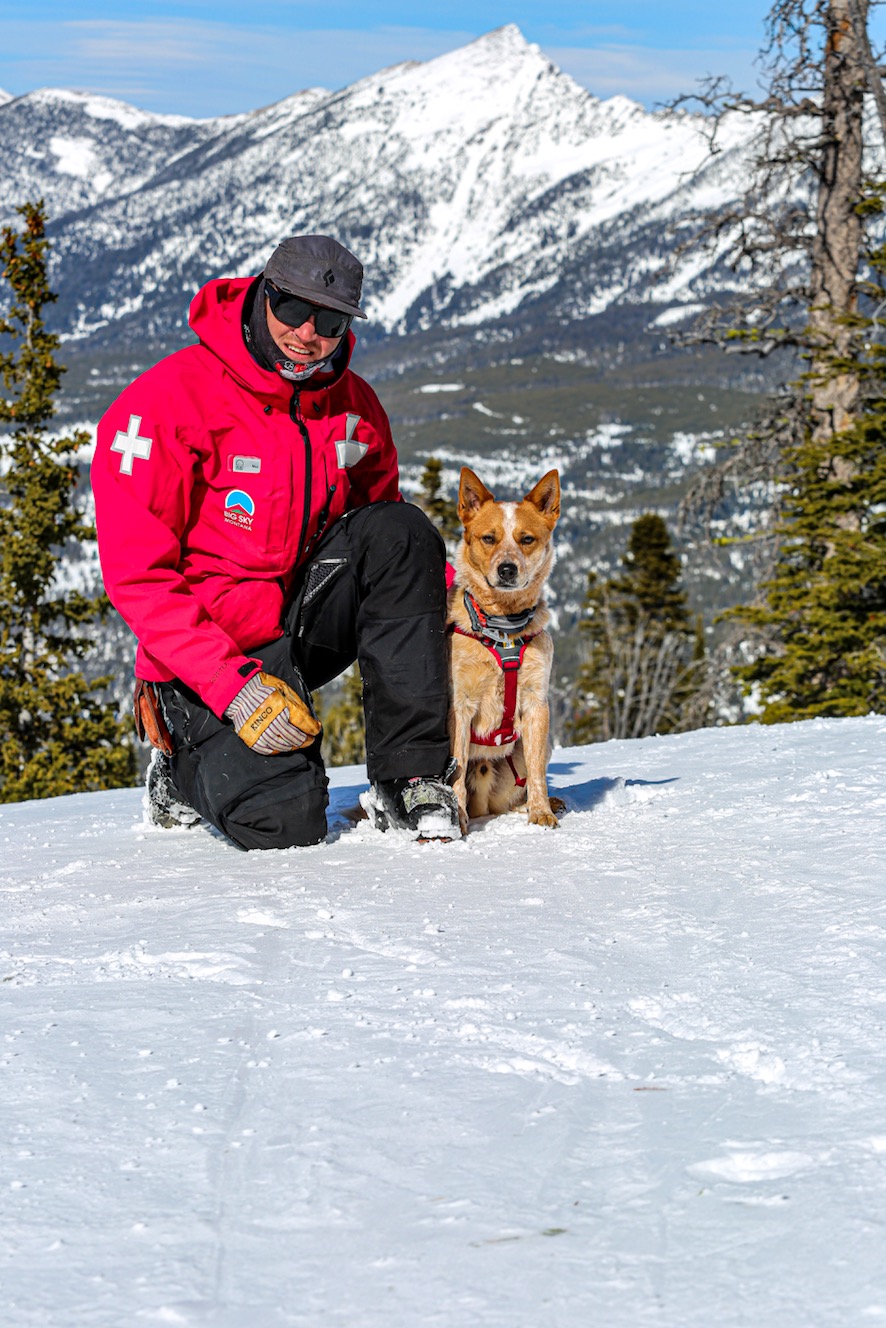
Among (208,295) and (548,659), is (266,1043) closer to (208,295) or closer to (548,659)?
(548,659)

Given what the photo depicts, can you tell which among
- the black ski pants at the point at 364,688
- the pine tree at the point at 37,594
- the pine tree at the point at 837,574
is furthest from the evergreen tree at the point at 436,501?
the black ski pants at the point at 364,688

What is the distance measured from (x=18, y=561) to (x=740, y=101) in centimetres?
1289

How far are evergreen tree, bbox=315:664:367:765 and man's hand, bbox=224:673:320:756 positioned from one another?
27621 mm

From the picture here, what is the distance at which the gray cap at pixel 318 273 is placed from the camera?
149 inches

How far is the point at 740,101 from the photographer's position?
14.8 meters

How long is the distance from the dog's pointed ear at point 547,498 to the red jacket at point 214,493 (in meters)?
0.79

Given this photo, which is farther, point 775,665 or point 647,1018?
point 775,665

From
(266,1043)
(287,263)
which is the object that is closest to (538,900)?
(266,1043)

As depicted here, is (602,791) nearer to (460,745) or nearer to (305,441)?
(460,745)

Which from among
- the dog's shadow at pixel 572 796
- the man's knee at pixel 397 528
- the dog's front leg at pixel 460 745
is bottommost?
the dog's shadow at pixel 572 796

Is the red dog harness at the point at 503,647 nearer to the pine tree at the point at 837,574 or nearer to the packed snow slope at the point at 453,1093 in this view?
the packed snow slope at the point at 453,1093

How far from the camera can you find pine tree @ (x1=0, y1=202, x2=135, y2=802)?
19828mm

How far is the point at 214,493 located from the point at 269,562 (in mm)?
A: 299

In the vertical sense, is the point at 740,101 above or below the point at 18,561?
above
